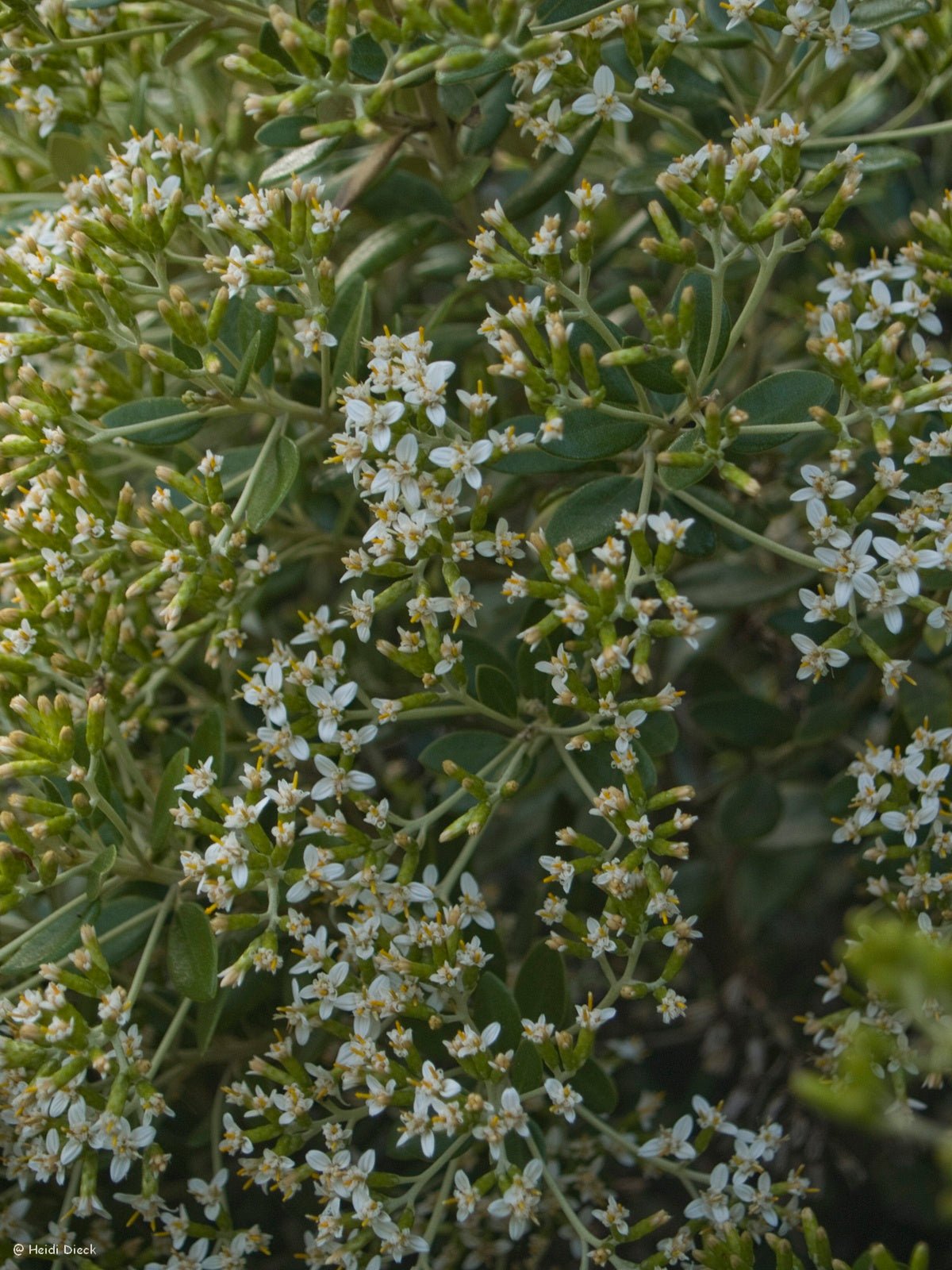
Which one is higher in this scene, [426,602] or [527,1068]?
[426,602]

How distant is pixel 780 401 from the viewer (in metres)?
1.44

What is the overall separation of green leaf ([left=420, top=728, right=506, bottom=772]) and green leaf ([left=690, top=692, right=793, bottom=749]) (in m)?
0.41

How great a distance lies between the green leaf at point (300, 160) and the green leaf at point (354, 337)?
16 centimetres

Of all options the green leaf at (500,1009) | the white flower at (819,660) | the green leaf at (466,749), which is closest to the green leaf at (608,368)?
the white flower at (819,660)

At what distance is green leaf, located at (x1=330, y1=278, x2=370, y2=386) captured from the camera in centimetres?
154

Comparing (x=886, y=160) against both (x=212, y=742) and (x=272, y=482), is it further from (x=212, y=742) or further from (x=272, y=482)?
(x=212, y=742)

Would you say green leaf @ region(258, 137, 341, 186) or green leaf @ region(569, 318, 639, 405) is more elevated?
green leaf @ region(258, 137, 341, 186)

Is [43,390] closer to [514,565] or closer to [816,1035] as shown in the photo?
[514,565]

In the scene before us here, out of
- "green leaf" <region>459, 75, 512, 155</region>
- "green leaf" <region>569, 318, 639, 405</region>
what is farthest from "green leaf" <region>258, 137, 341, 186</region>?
"green leaf" <region>569, 318, 639, 405</region>

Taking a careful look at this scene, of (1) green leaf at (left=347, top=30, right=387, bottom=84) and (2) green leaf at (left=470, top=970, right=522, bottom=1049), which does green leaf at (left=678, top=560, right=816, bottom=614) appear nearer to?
(2) green leaf at (left=470, top=970, right=522, bottom=1049)

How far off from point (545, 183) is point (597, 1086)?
4.03ft

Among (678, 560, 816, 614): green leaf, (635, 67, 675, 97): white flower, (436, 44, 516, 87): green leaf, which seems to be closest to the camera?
(436, 44, 516, 87): green leaf

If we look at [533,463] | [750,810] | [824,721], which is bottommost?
[750,810]

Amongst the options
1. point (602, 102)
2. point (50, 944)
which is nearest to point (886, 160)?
point (602, 102)
